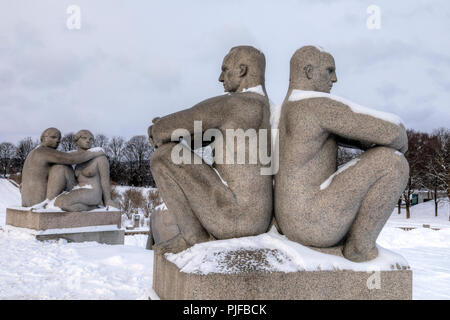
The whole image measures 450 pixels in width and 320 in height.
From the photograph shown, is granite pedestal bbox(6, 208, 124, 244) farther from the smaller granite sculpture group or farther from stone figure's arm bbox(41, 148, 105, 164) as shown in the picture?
stone figure's arm bbox(41, 148, 105, 164)

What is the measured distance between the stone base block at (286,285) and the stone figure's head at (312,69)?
1.65 meters

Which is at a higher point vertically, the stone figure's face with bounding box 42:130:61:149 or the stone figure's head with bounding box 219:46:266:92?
the stone figure's head with bounding box 219:46:266:92

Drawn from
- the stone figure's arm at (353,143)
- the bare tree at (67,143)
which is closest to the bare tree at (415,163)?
the stone figure's arm at (353,143)

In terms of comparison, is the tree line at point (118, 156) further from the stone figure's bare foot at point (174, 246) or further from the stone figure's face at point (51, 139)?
the stone figure's bare foot at point (174, 246)

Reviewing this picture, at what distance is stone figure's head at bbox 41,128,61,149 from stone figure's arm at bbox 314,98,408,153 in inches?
290

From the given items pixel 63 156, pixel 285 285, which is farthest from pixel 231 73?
pixel 63 156

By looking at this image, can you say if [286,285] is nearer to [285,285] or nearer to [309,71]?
[285,285]

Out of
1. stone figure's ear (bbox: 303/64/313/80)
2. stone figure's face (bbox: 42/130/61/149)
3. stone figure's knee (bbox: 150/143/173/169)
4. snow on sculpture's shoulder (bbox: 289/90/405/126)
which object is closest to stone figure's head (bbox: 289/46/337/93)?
stone figure's ear (bbox: 303/64/313/80)

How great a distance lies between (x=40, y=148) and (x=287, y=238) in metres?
7.23

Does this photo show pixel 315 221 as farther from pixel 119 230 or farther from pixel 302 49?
pixel 119 230

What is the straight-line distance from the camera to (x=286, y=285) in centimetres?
272

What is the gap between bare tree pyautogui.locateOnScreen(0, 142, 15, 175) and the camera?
51469 mm

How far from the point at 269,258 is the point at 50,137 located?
290 inches

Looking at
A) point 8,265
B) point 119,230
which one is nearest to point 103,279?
point 8,265
